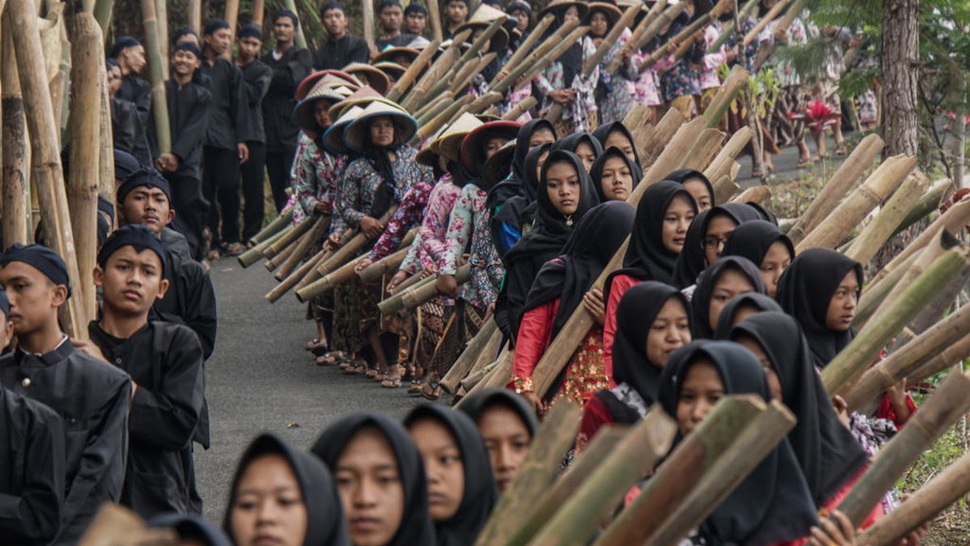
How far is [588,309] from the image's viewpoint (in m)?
7.03

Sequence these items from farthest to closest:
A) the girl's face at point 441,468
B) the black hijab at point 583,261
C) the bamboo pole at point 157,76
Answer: the bamboo pole at point 157,76
the black hijab at point 583,261
the girl's face at point 441,468

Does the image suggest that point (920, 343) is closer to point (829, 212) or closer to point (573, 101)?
point (829, 212)

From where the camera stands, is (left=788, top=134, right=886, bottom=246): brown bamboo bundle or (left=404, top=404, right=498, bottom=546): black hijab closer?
(left=404, top=404, right=498, bottom=546): black hijab

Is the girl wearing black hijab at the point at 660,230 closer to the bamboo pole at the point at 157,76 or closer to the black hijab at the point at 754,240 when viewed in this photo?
the black hijab at the point at 754,240

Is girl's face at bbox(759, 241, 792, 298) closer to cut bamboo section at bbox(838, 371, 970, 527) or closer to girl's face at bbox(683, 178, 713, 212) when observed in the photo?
girl's face at bbox(683, 178, 713, 212)

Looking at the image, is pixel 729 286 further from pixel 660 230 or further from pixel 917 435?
pixel 917 435

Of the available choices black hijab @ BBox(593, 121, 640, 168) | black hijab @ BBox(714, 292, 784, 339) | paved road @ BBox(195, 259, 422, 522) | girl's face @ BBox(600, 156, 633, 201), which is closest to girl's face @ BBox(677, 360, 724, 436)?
black hijab @ BBox(714, 292, 784, 339)

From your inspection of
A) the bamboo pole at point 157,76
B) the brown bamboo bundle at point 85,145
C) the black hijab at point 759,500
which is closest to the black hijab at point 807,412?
the black hijab at point 759,500

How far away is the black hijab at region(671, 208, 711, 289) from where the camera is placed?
6785 millimetres

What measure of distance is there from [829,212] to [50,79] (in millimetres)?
3016

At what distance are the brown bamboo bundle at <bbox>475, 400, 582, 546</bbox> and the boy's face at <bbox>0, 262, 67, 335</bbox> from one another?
2360 millimetres

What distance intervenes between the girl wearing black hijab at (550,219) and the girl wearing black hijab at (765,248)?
1.48 metres

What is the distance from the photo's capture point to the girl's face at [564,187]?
7.84m

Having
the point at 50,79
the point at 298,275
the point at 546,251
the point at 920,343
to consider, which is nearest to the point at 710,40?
the point at 298,275
